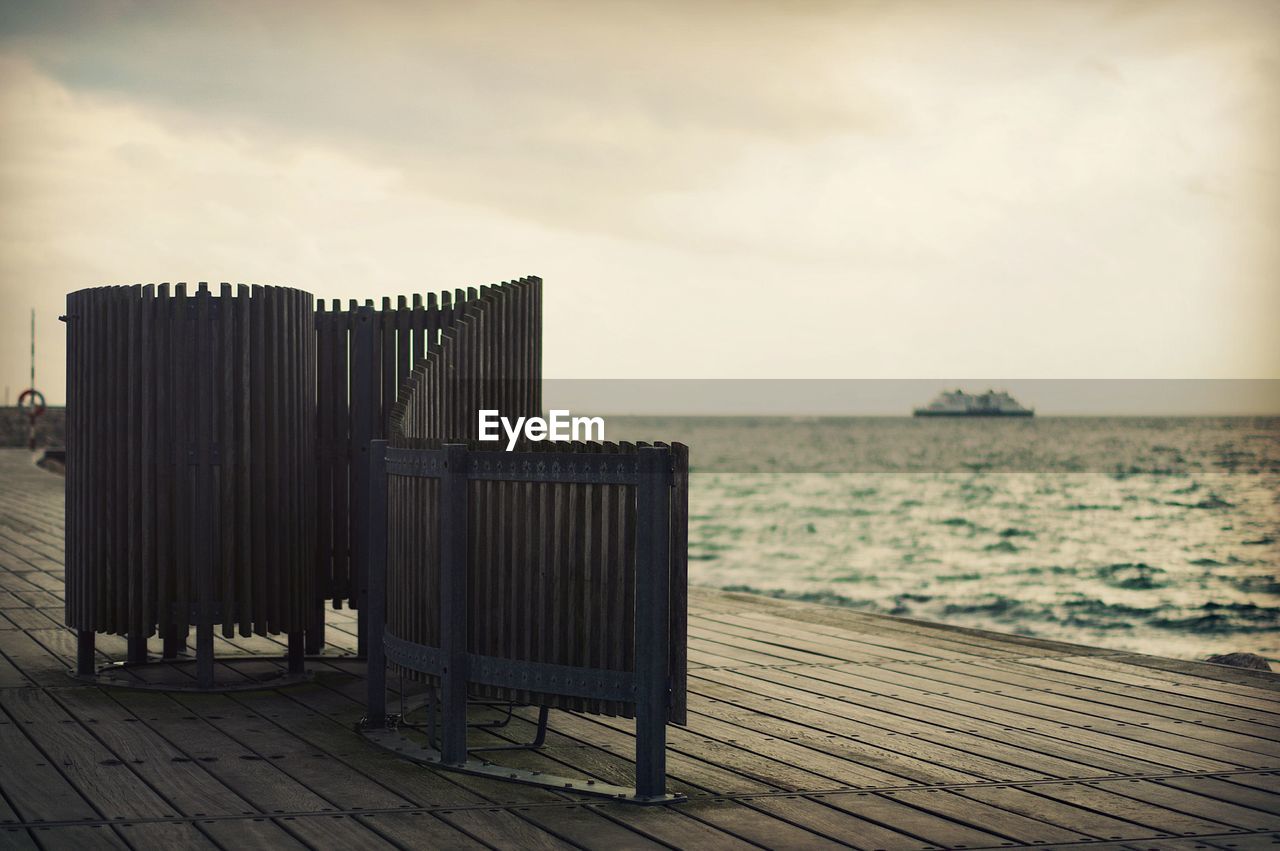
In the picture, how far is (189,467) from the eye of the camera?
6.98 meters

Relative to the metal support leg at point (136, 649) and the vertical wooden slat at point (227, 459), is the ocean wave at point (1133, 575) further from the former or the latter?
the vertical wooden slat at point (227, 459)

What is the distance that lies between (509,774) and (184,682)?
2663 mm

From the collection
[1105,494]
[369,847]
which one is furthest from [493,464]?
[1105,494]

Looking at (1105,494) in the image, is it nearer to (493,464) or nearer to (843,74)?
(843,74)

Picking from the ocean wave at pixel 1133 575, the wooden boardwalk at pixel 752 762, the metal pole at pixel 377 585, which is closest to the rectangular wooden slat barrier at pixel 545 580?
the metal pole at pixel 377 585

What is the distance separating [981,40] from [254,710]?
4383 centimetres

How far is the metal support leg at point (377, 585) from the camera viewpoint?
593 centimetres

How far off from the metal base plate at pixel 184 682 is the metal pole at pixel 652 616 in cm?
282

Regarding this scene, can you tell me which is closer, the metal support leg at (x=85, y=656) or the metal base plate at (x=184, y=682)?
the metal base plate at (x=184, y=682)

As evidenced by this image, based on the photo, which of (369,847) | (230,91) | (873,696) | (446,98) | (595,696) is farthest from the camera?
(446,98)

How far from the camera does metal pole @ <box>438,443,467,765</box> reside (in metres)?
5.26

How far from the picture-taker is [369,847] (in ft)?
13.9

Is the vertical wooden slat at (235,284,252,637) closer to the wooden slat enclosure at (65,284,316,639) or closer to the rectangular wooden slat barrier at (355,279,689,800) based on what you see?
the wooden slat enclosure at (65,284,316,639)

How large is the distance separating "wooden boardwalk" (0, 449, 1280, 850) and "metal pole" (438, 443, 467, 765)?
0.30 m
